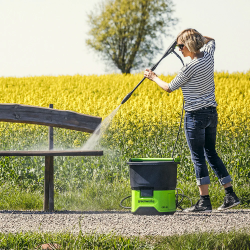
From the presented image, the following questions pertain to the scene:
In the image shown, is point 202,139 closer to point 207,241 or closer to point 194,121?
point 194,121

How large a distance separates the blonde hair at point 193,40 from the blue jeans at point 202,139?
Answer: 689 millimetres

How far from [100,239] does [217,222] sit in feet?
4.94

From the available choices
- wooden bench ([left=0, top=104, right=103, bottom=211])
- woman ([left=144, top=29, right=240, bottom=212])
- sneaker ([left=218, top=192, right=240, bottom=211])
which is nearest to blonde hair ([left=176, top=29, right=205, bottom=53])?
woman ([left=144, top=29, right=240, bottom=212])

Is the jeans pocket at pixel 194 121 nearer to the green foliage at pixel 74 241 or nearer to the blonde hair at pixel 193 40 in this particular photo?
the blonde hair at pixel 193 40

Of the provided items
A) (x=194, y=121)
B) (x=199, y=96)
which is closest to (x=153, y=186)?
(x=194, y=121)

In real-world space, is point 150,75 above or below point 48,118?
above

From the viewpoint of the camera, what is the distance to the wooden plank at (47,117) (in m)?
5.38

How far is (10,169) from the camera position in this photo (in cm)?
722

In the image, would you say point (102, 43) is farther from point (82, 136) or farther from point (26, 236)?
point (26, 236)

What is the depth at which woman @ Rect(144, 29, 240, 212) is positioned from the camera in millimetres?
4766

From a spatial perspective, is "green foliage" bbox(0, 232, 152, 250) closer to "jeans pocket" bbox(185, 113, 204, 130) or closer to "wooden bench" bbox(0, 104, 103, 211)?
"jeans pocket" bbox(185, 113, 204, 130)

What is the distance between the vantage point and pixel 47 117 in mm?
5445

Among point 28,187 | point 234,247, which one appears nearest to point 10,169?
point 28,187

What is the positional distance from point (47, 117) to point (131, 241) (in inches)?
93.5
